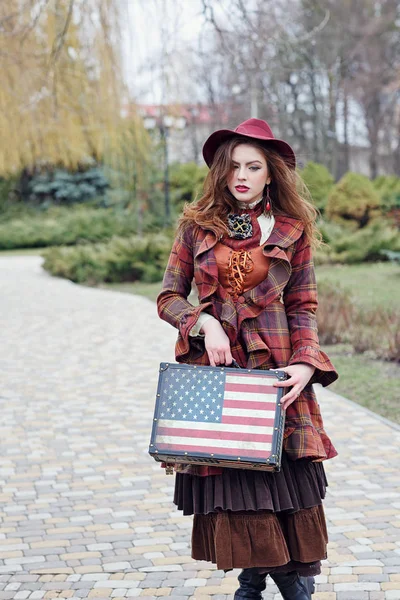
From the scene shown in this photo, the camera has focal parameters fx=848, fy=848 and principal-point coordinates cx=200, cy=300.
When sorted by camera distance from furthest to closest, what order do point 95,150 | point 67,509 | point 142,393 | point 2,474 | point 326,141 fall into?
point 326,141, point 95,150, point 142,393, point 2,474, point 67,509

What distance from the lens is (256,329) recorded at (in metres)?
2.80

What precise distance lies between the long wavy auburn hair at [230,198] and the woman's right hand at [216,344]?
A: 33 centimetres

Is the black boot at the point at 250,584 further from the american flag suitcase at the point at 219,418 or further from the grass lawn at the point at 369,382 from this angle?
the grass lawn at the point at 369,382

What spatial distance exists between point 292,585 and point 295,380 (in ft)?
2.50

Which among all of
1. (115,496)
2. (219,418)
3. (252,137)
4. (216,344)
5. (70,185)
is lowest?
(70,185)

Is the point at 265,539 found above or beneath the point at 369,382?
above

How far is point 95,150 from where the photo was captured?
12.2 meters

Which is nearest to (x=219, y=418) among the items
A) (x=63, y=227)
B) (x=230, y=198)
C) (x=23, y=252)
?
(x=230, y=198)

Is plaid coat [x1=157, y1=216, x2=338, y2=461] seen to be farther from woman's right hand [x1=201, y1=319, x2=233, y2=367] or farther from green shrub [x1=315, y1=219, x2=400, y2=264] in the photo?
green shrub [x1=315, y1=219, x2=400, y2=264]

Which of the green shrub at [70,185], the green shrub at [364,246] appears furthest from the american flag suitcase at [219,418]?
the green shrub at [70,185]

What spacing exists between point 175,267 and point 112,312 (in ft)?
36.2

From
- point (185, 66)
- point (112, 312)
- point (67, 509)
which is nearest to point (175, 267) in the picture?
point (67, 509)

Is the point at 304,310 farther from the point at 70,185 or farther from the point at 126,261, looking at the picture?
the point at 70,185

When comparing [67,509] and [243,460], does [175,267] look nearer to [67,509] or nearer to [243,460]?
[243,460]
